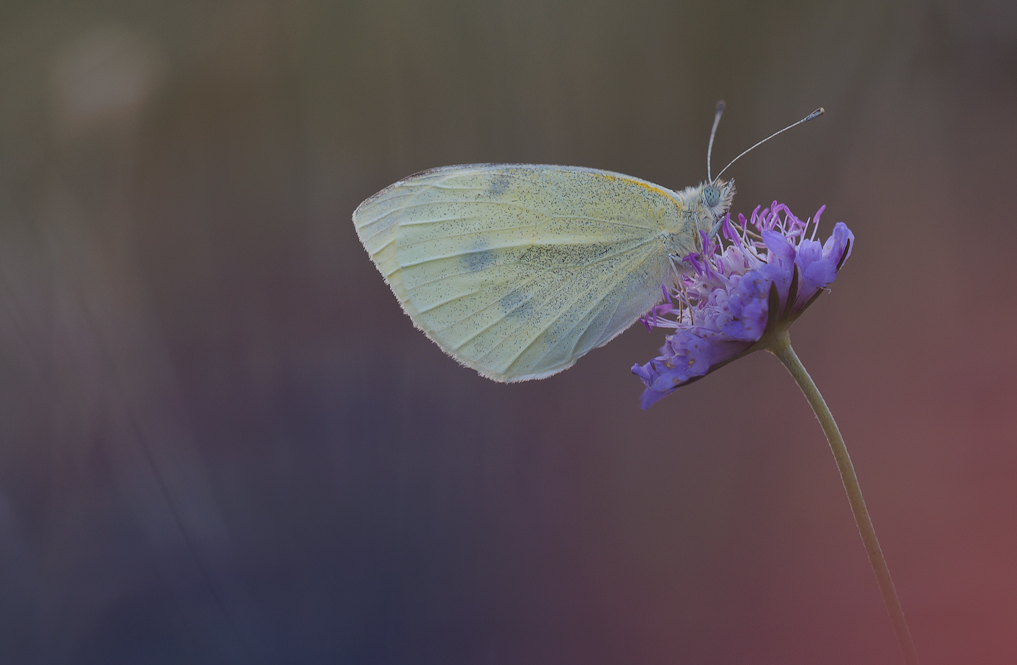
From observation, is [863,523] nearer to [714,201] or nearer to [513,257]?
[714,201]

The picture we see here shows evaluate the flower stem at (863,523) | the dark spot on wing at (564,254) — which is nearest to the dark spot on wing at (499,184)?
the dark spot on wing at (564,254)

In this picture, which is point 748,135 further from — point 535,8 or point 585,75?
point 535,8

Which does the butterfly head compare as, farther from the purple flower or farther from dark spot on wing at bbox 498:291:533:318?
dark spot on wing at bbox 498:291:533:318

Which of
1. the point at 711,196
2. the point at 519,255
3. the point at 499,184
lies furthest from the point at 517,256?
the point at 711,196

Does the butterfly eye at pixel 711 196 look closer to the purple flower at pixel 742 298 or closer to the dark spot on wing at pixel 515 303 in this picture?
the purple flower at pixel 742 298

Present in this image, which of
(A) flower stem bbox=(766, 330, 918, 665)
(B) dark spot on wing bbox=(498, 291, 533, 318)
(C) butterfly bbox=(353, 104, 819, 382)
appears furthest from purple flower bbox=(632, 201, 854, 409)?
(B) dark spot on wing bbox=(498, 291, 533, 318)

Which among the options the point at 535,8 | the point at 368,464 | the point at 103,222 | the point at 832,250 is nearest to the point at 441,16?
the point at 535,8
